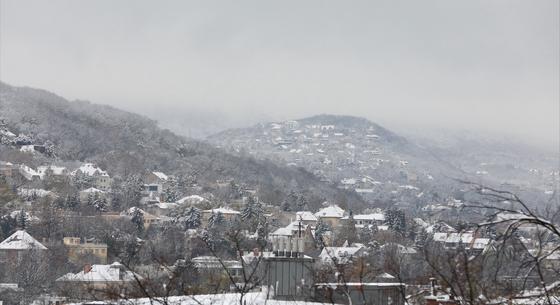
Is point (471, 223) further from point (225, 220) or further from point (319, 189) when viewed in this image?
point (319, 189)

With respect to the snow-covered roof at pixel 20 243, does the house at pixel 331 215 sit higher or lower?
lower

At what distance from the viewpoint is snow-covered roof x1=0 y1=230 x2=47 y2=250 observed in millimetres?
81062

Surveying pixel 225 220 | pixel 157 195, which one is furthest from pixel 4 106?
pixel 225 220

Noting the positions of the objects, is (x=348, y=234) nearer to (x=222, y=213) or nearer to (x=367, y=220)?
(x=222, y=213)

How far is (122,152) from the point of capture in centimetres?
17550

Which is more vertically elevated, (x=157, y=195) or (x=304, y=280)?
(x=304, y=280)

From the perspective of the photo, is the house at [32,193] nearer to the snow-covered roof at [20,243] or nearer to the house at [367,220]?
the snow-covered roof at [20,243]

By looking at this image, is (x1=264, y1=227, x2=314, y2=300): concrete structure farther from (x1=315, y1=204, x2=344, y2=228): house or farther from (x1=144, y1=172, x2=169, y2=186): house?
(x1=144, y1=172, x2=169, y2=186): house

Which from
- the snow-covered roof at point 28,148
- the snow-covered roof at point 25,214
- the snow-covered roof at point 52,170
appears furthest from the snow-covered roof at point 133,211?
the snow-covered roof at point 28,148

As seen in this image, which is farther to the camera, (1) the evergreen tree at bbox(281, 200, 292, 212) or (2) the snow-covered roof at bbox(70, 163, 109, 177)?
(1) the evergreen tree at bbox(281, 200, 292, 212)

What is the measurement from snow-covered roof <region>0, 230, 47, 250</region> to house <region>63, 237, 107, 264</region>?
9.44 feet

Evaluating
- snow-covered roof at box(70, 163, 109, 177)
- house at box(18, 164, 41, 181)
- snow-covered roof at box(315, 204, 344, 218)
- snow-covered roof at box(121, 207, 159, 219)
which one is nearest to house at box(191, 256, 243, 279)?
snow-covered roof at box(121, 207, 159, 219)

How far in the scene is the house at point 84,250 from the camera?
8456 cm

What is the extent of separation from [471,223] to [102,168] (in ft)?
503
